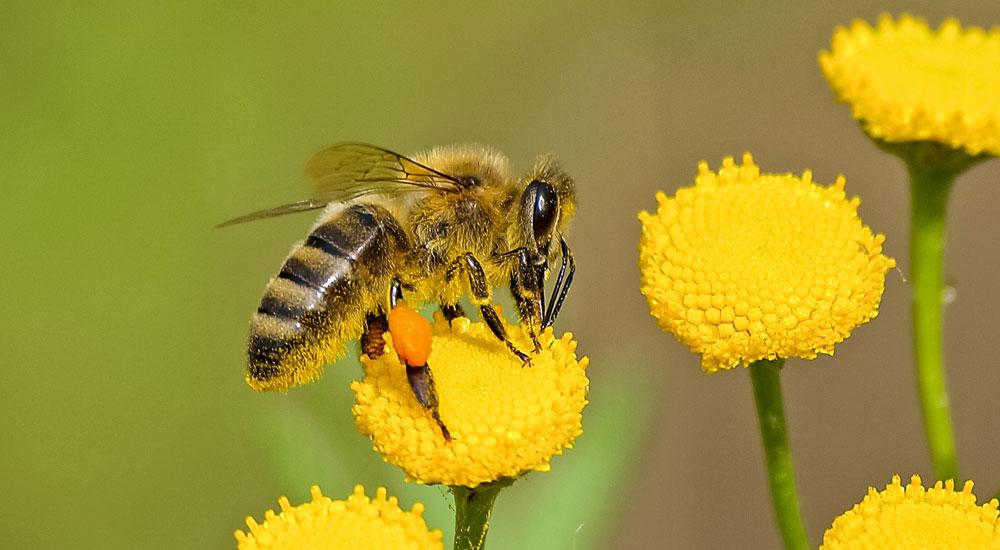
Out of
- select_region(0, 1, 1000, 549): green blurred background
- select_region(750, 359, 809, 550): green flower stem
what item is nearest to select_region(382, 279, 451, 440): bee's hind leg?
select_region(750, 359, 809, 550): green flower stem

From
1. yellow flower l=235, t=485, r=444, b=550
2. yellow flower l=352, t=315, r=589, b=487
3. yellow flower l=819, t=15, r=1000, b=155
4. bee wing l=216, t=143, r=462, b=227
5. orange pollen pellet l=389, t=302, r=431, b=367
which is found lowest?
yellow flower l=235, t=485, r=444, b=550

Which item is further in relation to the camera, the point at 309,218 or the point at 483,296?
the point at 309,218

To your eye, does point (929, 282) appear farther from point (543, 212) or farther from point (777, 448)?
point (543, 212)

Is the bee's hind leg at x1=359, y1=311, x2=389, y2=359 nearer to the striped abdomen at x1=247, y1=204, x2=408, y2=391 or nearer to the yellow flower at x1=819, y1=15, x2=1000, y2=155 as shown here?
the striped abdomen at x1=247, y1=204, x2=408, y2=391

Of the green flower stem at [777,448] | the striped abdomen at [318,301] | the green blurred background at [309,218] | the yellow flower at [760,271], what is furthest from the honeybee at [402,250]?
the green blurred background at [309,218]

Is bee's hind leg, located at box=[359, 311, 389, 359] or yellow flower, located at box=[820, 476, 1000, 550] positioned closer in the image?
yellow flower, located at box=[820, 476, 1000, 550]

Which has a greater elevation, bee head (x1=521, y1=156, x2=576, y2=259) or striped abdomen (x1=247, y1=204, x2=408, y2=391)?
bee head (x1=521, y1=156, x2=576, y2=259)

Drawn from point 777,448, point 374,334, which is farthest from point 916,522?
point 374,334

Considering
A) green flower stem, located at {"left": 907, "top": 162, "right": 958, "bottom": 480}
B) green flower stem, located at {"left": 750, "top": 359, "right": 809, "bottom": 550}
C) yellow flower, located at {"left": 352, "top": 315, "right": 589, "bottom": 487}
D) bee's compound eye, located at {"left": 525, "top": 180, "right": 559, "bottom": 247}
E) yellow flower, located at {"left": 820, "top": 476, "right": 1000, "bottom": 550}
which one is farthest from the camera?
bee's compound eye, located at {"left": 525, "top": 180, "right": 559, "bottom": 247}
